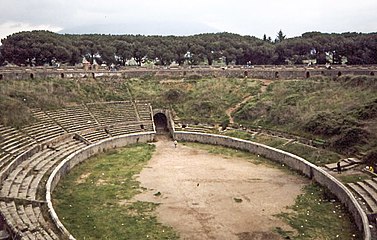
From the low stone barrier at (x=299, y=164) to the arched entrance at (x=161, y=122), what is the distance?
12.9 ft

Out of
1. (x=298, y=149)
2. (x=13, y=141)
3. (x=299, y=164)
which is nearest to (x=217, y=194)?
(x=299, y=164)

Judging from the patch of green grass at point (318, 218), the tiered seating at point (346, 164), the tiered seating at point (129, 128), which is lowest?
the patch of green grass at point (318, 218)

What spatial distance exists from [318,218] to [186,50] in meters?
51.3

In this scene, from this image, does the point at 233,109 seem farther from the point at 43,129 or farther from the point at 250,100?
the point at 43,129

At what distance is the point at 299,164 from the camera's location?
95.0 ft

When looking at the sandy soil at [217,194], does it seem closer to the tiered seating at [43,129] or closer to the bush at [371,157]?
the bush at [371,157]

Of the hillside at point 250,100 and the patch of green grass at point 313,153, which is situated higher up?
the hillside at point 250,100

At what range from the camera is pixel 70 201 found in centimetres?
2312

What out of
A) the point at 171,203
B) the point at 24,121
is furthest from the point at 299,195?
the point at 24,121

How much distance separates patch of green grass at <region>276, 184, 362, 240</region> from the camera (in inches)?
765

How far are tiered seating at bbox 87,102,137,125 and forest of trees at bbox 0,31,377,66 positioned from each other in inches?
801

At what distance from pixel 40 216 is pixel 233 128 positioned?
23618mm

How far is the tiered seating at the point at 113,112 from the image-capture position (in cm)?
4031

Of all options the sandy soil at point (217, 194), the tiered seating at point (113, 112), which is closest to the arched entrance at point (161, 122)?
the tiered seating at point (113, 112)
